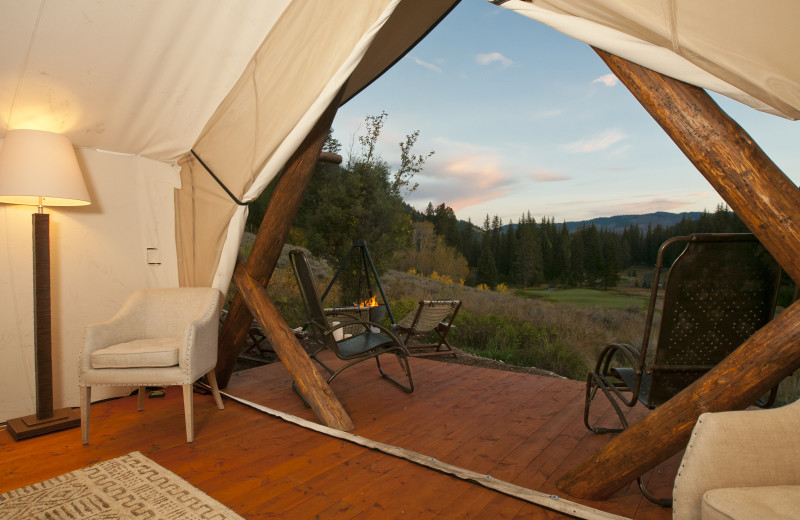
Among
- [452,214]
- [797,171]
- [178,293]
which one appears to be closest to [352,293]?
[452,214]

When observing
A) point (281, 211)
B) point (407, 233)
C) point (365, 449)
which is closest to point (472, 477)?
point (365, 449)

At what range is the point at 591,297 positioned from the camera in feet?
22.7

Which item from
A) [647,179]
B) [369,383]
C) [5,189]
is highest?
[647,179]

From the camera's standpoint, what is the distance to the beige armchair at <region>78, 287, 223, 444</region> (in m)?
2.52

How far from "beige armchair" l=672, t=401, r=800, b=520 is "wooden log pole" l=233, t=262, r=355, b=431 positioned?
179cm

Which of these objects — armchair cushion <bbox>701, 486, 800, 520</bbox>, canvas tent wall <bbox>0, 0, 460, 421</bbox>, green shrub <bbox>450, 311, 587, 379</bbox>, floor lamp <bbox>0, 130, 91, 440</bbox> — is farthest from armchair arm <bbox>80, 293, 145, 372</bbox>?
green shrub <bbox>450, 311, 587, 379</bbox>

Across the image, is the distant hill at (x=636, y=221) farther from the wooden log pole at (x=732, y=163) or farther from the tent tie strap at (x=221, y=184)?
the tent tie strap at (x=221, y=184)

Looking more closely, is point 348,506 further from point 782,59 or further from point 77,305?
point 77,305

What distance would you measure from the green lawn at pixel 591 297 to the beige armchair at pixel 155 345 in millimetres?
5490

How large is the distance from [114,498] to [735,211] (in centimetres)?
260

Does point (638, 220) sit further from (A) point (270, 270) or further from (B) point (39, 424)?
(B) point (39, 424)

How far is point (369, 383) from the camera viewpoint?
11.8 feet

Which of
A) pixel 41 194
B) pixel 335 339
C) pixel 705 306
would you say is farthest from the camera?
pixel 335 339

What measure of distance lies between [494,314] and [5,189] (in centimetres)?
546
